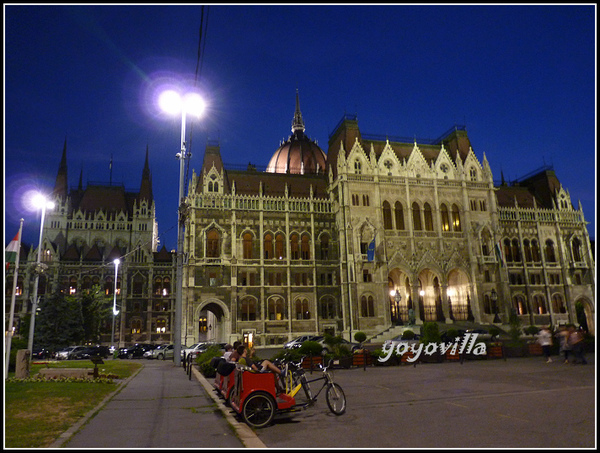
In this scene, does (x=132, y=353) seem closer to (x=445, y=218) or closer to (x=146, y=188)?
(x=445, y=218)

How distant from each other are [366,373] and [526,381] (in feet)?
22.6

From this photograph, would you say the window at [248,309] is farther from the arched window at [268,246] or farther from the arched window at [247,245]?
the arched window at [268,246]

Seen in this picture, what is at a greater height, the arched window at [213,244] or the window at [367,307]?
the arched window at [213,244]

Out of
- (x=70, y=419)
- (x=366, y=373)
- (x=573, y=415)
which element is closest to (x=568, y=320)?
(x=366, y=373)

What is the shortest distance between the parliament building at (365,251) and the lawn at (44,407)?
30.2m

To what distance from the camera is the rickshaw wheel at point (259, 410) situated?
9359 mm

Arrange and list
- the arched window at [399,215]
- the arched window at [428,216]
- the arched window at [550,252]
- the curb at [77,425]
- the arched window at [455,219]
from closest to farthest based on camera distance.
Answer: the curb at [77,425] < the arched window at [399,215] < the arched window at [428,216] < the arched window at [455,219] < the arched window at [550,252]

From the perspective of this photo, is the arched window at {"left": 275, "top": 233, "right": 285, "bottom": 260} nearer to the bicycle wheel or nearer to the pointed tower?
the bicycle wheel

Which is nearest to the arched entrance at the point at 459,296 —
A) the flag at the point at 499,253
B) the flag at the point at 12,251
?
the flag at the point at 499,253

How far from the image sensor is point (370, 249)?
48062 millimetres

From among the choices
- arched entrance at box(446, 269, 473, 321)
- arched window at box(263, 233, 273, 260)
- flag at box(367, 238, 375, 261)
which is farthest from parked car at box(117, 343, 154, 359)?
arched entrance at box(446, 269, 473, 321)

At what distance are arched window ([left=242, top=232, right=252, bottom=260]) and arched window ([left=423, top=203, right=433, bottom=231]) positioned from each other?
20685mm

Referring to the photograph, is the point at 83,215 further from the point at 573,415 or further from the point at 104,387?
the point at 573,415

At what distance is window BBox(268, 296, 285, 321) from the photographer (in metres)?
47.6
